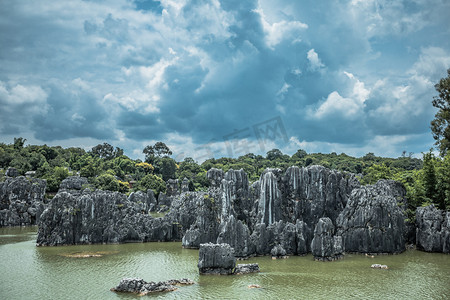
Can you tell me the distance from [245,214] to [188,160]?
119 meters

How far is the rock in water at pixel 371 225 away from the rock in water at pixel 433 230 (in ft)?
7.83

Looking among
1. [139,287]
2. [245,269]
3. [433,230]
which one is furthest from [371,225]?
[139,287]

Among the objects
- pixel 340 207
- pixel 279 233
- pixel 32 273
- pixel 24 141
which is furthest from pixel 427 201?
pixel 24 141

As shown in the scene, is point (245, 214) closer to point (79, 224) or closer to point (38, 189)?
point (79, 224)

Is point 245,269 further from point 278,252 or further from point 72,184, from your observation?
point 72,184

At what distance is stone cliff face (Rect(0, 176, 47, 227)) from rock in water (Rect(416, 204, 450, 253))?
52314 mm

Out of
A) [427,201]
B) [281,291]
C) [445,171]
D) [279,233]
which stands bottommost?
[281,291]

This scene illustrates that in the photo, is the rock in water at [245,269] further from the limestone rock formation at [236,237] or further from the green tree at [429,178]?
the green tree at [429,178]

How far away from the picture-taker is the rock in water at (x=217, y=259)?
24.0m

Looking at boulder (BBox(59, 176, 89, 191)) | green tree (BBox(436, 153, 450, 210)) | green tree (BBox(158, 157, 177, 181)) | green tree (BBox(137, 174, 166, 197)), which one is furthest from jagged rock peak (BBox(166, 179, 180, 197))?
green tree (BBox(436, 153, 450, 210))

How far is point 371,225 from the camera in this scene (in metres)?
32.2

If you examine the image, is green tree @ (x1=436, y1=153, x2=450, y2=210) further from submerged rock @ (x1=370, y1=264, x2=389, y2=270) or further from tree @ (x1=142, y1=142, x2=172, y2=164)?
tree @ (x1=142, y1=142, x2=172, y2=164)

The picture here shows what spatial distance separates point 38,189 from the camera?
64688mm

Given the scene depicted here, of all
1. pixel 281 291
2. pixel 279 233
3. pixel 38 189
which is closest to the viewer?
pixel 281 291
